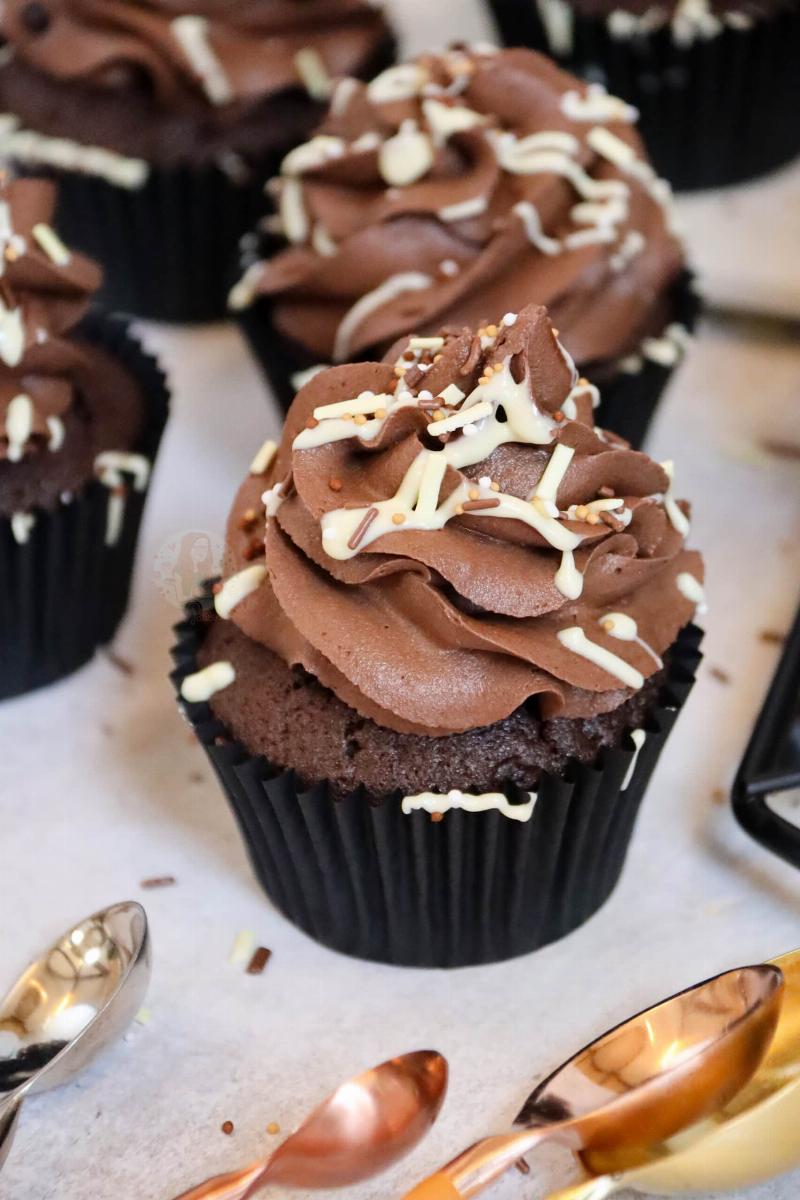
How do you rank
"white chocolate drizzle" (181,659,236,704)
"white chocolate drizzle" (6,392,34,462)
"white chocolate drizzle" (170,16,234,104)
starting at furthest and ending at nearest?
"white chocolate drizzle" (170,16,234,104)
"white chocolate drizzle" (6,392,34,462)
"white chocolate drizzle" (181,659,236,704)

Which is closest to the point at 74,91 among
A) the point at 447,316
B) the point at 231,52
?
the point at 231,52

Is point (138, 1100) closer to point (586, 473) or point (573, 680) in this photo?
point (573, 680)

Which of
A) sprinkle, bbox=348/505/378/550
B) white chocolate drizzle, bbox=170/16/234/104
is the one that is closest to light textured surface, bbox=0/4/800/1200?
sprinkle, bbox=348/505/378/550

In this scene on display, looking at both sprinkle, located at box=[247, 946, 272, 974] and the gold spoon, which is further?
sprinkle, located at box=[247, 946, 272, 974]

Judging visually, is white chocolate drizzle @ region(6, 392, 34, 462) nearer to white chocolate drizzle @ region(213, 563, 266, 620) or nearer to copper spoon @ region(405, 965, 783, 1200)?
white chocolate drizzle @ region(213, 563, 266, 620)

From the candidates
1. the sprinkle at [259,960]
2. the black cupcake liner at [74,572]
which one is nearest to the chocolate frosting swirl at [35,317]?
→ the black cupcake liner at [74,572]

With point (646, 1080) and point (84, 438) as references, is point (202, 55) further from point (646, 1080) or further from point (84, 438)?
point (646, 1080)
